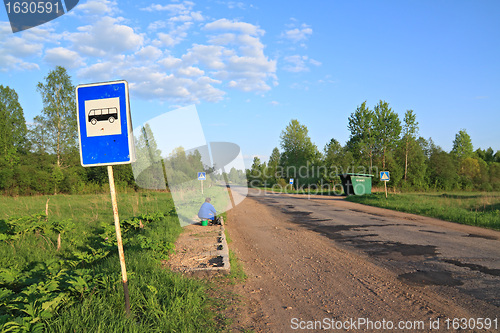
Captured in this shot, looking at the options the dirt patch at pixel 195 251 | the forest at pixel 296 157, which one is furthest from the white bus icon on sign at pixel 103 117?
the forest at pixel 296 157

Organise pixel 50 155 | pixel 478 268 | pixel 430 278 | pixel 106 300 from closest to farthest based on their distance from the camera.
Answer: pixel 106 300, pixel 430 278, pixel 478 268, pixel 50 155

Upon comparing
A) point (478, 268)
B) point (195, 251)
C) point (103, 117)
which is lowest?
point (478, 268)

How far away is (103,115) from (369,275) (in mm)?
5627

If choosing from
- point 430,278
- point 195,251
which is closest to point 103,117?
point 195,251

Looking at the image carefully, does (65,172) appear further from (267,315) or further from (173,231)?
(267,315)

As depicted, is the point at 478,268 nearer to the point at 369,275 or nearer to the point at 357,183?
the point at 369,275

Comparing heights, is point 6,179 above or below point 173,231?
above

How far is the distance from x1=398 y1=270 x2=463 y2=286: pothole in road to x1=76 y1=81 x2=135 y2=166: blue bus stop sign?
5.48 m

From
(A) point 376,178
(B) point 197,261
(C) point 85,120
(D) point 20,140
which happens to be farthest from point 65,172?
(A) point 376,178

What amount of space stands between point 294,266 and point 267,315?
2534 millimetres

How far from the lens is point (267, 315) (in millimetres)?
4242

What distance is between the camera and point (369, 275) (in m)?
5.93

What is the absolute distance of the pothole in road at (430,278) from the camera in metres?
5.39

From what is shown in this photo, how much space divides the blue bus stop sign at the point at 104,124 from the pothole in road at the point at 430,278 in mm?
5477
